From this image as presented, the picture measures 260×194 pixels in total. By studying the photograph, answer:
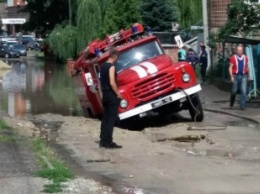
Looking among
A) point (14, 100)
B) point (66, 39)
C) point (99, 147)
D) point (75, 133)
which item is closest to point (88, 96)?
point (75, 133)

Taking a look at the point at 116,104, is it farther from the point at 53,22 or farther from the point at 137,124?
the point at 53,22

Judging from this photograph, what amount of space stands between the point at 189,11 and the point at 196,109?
42646mm

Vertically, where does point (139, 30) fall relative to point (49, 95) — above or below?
above

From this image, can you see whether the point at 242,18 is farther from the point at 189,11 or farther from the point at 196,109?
the point at 189,11

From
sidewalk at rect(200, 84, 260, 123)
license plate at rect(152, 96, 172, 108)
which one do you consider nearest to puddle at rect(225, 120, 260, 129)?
sidewalk at rect(200, 84, 260, 123)

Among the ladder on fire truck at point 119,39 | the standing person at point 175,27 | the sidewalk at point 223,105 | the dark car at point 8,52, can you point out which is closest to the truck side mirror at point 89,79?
the ladder on fire truck at point 119,39

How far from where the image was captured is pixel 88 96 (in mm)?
19484

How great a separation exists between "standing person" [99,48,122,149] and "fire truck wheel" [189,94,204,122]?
16.0 feet

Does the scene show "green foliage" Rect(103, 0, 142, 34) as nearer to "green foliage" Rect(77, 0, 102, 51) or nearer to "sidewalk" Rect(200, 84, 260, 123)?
"green foliage" Rect(77, 0, 102, 51)

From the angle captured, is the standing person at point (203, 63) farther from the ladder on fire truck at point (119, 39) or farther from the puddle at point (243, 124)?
the puddle at point (243, 124)

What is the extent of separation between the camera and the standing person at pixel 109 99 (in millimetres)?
13656

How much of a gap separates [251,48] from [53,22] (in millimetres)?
48619

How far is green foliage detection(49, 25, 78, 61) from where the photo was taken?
58.4 meters

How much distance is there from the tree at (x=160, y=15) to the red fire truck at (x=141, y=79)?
3595 centimetres
